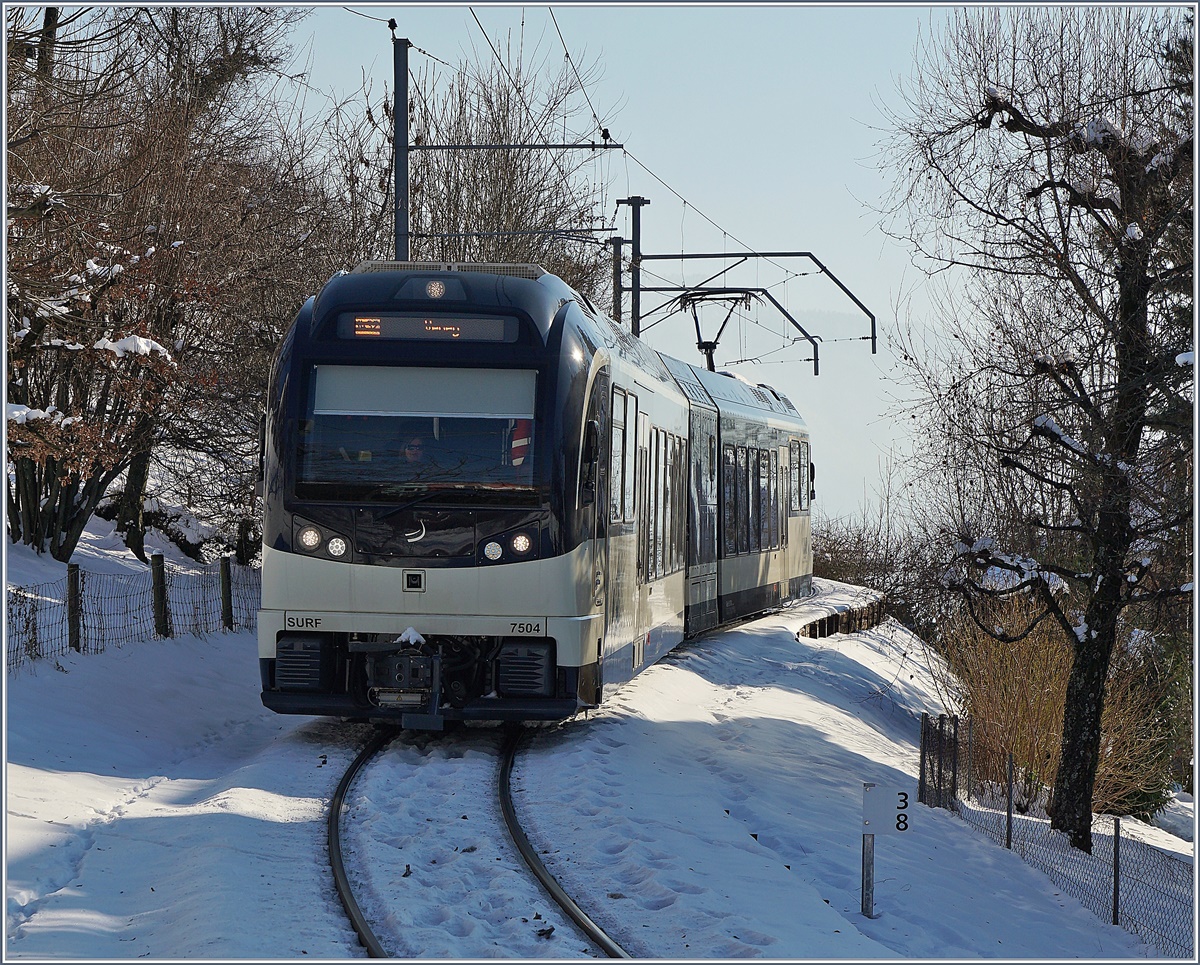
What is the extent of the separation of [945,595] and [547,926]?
9310 mm

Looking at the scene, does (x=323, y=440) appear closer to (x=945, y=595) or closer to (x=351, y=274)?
(x=351, y=274)

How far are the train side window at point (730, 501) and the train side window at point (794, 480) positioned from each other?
193 inches

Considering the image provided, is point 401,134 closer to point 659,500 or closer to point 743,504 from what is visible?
point 659,500

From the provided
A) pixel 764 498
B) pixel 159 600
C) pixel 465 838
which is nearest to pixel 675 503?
pixel 159 600

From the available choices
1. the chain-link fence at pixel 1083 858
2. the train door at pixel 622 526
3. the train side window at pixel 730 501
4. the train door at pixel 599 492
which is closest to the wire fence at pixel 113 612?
the train door at pixel 599 492

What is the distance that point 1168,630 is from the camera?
46.6 feet

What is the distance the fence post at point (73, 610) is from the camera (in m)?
14.0

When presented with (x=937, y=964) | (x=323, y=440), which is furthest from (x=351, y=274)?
(x=937, y=964)

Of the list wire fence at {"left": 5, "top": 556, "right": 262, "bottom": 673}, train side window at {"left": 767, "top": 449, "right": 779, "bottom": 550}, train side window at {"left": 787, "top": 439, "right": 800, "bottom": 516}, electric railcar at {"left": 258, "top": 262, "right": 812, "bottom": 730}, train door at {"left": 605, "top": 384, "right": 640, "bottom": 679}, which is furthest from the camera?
train side window at {"left": 787, "top": 439, "right": 800, "bottom": 516}

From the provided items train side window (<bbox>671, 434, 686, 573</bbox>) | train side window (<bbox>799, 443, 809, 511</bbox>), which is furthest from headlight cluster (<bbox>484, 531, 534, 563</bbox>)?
train side window (<bbox>799, 443, 809, 511</bbox>)

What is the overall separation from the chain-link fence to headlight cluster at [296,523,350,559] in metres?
6.69

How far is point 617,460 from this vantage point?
13.3m

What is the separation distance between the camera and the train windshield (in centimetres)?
1147

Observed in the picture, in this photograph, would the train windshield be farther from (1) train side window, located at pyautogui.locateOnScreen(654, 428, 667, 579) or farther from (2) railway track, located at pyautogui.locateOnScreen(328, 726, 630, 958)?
(1) train side window, located at pyautogui.locateOnScreen(654, 428, 667, 579)
